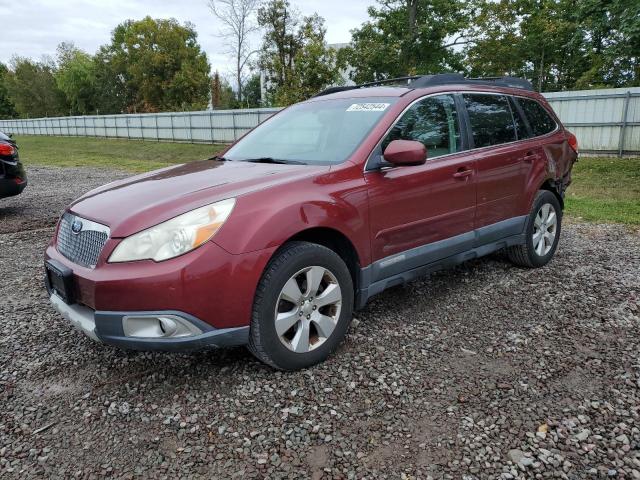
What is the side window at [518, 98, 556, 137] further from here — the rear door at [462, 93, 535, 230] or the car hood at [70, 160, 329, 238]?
the car hood at [70, 160, 329, 238]

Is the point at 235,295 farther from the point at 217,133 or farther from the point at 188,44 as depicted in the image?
the point at 188,44

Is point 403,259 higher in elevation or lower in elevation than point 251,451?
higher

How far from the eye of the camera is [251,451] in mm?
2369

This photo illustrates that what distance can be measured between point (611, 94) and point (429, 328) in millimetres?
13855

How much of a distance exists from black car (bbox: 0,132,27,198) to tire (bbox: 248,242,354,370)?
603 centimetres

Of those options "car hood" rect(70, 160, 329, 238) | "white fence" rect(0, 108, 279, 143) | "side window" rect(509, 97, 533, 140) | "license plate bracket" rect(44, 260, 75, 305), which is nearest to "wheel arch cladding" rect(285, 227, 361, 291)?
"car hood" rect(70, 160, 329, 238)

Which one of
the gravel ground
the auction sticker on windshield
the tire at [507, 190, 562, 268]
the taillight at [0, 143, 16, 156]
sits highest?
the auction sticker on windshield

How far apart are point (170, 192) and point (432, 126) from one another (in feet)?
6.54

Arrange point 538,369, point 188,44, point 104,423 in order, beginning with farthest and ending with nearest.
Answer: point 188,44 → point 538,369 → point 104,423

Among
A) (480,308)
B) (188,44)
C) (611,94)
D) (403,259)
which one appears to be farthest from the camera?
(188,44)

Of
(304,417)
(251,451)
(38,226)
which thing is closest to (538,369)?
(304,417)

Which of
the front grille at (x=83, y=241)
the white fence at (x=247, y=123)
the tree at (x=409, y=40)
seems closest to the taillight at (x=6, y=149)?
the front grille at (x=83, y=241)

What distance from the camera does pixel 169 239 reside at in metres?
2.60

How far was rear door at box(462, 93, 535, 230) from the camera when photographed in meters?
4.09
